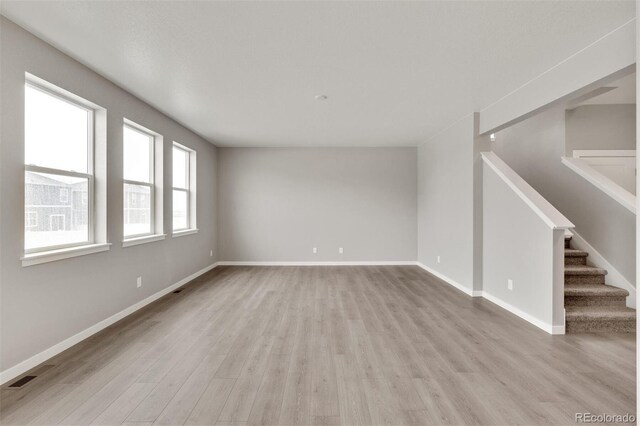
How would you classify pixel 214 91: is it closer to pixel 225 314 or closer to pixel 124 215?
pixel 124 215

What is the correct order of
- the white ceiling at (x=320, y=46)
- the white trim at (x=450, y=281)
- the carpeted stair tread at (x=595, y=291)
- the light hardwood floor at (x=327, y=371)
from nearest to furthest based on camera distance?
the light hardwood floor at (x=327, y=371) → the white ceiling at (x=320, y=46) → the carpeted stair tread at (x=595, y=291) → the white trim at (x=450, y=281)

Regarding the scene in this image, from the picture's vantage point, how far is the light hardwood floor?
1870mm

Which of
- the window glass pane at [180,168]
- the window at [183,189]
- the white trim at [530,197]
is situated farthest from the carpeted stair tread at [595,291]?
the window glass pane at [180,168]

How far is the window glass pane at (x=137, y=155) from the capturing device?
3904 mm

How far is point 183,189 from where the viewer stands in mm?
5508

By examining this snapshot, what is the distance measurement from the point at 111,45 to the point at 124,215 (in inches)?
78.3

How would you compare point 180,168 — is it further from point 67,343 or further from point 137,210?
point 67,343

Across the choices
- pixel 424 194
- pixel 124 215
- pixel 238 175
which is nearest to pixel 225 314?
pixel 124 215

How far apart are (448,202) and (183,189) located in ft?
15.6

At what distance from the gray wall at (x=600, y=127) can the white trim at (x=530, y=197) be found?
58.2 inches

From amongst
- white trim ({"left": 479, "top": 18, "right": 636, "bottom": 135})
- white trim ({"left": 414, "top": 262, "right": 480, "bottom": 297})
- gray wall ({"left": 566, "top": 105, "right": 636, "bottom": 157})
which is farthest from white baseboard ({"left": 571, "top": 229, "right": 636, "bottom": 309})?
white trim ({"left": 479, "top": 18, "right": 636, "bottom": 135})

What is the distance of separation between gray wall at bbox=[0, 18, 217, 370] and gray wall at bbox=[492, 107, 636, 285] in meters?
6.00

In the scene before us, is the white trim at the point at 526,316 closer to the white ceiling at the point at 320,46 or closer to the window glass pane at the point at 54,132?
the white ceiling at the point at 320,46

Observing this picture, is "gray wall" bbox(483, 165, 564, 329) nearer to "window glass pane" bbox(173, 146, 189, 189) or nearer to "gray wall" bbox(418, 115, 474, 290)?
"gray wall" bbox(418, 115, 474, 290)
